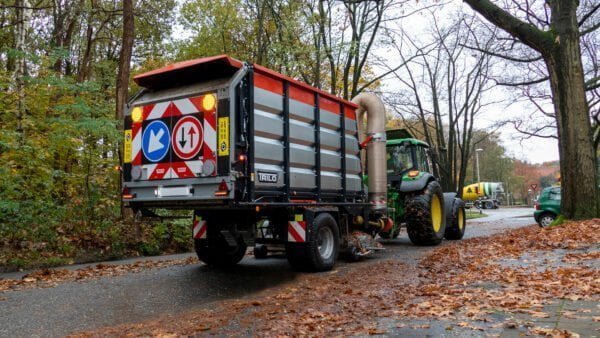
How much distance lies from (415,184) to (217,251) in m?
5.50

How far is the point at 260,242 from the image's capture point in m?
8.66

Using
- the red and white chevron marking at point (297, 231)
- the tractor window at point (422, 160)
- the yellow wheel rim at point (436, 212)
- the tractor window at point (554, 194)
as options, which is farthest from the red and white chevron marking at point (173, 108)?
the tractor window at point (554, 194)

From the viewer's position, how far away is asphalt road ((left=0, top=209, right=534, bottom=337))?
5.55 m

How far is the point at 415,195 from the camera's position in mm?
12375

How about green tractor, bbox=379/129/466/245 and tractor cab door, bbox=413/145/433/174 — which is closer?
green tractor, bbox=379/129/466/245

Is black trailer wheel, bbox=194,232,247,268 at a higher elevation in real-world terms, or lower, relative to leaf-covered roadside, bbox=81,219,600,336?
higher

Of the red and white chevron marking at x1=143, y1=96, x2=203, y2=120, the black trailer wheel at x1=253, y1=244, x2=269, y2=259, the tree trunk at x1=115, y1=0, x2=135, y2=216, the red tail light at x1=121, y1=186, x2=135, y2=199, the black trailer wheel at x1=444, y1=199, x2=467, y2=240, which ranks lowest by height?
the black trailer wheel at x1=253, y1=244, x2=269, y2=259

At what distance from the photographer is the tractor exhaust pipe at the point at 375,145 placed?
35.1 ft

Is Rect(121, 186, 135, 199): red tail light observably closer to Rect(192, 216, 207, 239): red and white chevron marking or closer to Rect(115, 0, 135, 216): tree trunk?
Rect(192, 216, 207, 239): red and white chevron marking

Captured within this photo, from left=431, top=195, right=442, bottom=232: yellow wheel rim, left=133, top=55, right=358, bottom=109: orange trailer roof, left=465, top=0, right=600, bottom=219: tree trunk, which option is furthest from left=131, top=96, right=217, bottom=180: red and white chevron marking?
left=465, top=0, right=600, bottom=219: tree trunk

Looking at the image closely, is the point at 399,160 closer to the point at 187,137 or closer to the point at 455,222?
the point at 455,222

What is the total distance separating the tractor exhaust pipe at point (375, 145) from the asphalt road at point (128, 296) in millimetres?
1676

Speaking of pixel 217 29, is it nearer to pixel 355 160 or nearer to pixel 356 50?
pixel 356 50

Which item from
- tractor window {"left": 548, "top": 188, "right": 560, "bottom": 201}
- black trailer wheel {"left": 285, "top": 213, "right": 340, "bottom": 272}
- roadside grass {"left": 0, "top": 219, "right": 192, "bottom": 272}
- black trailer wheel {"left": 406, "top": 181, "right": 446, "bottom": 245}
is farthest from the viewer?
tractor window {"left": 548, "top": 188, "right": 560, "bottom": 201}
